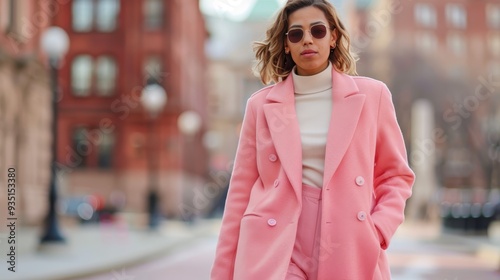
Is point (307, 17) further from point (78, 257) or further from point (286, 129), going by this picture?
point (78, 257)

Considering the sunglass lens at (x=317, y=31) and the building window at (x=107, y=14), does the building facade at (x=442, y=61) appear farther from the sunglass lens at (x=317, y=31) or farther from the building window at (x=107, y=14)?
the sunglass lens at (x=317, y=31)

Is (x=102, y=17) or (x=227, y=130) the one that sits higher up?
(x=102, y=17)

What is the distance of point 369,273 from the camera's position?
3447mm

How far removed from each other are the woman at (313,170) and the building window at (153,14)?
46.6 meters

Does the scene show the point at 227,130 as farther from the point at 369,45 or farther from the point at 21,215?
the point at 21,215

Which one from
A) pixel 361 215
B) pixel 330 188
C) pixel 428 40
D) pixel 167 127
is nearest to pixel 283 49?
pixel 330 188

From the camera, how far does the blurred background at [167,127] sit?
19.1m

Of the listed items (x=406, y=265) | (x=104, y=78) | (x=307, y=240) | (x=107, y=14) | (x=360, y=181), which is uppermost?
(x=360, y=181)

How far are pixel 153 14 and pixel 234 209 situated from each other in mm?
47021

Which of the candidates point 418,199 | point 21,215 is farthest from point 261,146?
point 418,199

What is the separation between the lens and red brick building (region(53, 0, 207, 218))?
160 feet

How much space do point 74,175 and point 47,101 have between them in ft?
64.7

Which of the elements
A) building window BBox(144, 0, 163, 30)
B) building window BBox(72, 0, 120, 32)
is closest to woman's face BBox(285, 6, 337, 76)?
building window BBox(144, 0, 163, 30)

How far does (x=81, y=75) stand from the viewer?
164ft
